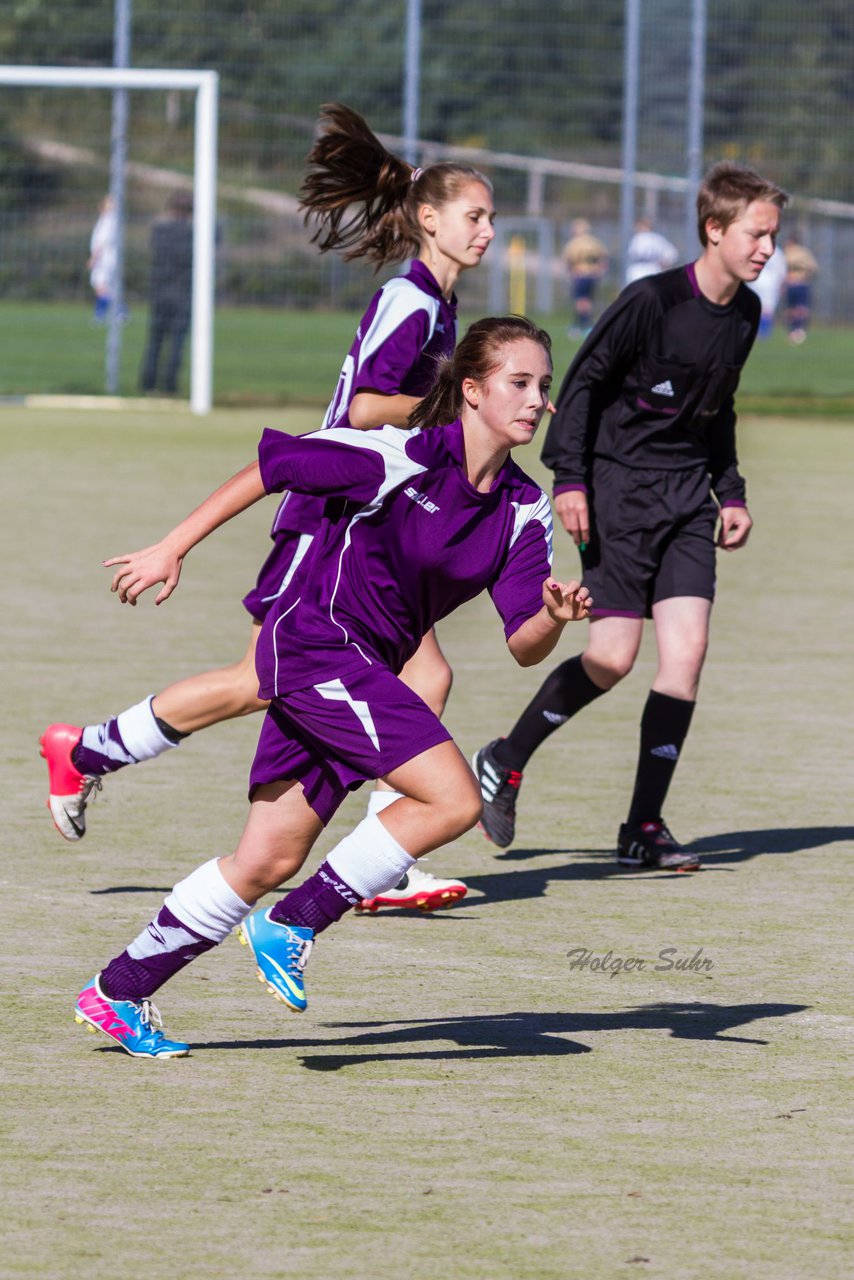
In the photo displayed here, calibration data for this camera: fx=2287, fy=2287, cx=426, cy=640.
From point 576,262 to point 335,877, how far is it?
99.4ft

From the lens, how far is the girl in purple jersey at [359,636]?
169 inches

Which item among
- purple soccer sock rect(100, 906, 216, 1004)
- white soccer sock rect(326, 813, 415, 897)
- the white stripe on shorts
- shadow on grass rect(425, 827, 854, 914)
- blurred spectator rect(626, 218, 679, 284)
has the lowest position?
shadow on grass rect(425, 827, 854, 914)

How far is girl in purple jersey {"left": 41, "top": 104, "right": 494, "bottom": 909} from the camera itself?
5.73m

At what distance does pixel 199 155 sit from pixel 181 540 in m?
17.3

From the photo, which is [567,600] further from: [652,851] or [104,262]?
[104,262]

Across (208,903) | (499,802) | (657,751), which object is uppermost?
(208,903)

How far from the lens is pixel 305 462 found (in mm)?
4371

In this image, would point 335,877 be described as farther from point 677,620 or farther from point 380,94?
point 380,94

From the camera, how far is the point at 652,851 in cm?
629

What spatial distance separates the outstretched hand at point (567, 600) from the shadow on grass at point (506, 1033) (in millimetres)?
912

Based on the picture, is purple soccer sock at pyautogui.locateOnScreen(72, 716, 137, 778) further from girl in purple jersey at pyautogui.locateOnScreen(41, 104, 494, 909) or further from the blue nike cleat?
the blue nike cleat

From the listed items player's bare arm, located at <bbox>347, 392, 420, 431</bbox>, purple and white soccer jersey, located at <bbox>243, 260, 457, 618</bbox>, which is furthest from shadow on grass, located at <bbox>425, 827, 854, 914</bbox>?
player's bare arm, located at <bbox>347, 392, 420, 431</bbox>

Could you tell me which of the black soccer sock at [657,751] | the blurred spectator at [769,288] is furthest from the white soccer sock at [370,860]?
the blurred spectator at [769,288]

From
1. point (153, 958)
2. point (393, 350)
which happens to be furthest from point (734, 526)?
point (153, 958)
